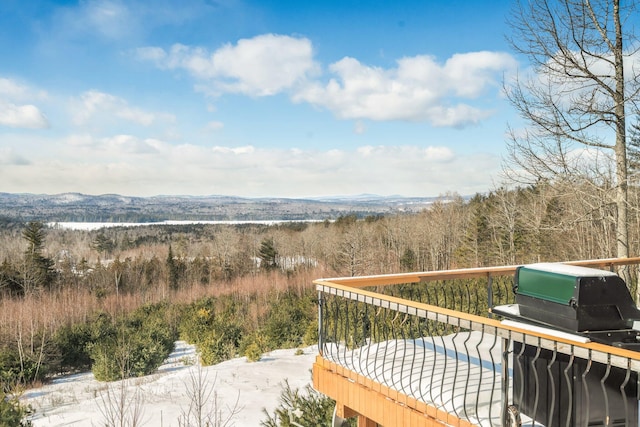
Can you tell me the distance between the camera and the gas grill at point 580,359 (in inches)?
91.3

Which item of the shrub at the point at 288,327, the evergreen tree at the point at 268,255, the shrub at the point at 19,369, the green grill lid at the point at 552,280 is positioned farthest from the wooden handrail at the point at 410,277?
the evergreen tree at the point at 268,255

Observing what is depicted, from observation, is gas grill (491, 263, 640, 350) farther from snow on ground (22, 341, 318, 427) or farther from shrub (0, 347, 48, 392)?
shrub (0, 347, 48, 392)

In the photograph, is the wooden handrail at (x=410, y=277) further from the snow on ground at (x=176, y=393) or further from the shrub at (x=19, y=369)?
the shrub at (x=19, y=369)

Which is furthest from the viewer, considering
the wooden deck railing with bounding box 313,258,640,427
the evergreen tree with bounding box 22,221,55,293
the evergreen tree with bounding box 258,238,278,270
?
the evergreen tree with bounding box 258,238,278,270

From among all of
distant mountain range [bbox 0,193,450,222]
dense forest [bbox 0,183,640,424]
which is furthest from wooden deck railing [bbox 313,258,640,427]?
distant mountain range [bbox 0,193,450,222]

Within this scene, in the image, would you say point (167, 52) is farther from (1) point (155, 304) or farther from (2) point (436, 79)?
(1) point (155, 304)

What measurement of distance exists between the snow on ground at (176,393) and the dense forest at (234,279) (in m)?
0.88

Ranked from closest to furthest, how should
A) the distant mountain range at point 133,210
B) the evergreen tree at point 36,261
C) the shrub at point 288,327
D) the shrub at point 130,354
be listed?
the shrub at point 130,354, the shrub at point 288,327, the evergreen tree at point 36,261, the distant mountain range at point 133,210

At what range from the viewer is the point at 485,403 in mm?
2924

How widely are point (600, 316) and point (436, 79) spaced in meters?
13.8

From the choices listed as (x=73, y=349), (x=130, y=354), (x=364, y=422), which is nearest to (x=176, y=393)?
(x=130, y=354)

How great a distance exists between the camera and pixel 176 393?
388 inches

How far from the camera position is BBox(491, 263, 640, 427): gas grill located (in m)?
2.32

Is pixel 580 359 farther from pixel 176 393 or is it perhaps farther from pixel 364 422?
pixel 176 393
